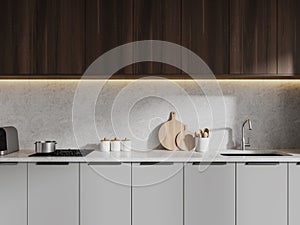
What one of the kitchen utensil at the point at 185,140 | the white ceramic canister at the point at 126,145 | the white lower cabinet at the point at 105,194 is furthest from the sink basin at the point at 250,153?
the white lower cabinet at the point at 105,194

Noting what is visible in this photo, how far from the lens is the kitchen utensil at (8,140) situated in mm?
3557

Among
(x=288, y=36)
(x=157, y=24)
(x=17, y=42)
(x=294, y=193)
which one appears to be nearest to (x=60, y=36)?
(x=17, y=42)

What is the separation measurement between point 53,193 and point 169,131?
1.17 meters

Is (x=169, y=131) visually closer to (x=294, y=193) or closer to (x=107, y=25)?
(x=107, y=25)

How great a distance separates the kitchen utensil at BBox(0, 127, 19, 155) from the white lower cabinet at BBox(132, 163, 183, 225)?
1.03 meters

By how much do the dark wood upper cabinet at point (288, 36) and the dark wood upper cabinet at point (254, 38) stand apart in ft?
0.15

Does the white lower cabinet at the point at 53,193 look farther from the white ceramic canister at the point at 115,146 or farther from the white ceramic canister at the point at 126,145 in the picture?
the white ceramic canister at the point at 126,145

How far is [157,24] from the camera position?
12.0ft

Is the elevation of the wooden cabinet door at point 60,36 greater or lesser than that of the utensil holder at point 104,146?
greater

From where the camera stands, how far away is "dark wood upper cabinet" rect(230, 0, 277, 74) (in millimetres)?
3668

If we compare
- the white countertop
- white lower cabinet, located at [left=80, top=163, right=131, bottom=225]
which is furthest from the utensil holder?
white lower cabinet, located at [left=80, top=163, right=131, bottom=225]

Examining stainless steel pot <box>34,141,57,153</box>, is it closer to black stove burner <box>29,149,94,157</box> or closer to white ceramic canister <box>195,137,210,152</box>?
black stove burner <box>29,149,94,157</box>

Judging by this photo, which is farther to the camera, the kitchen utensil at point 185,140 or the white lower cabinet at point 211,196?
the kitchen utensil at point 185,140

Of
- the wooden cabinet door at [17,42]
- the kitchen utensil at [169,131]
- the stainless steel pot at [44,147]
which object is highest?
the wooden cabinet door at [17,42]
